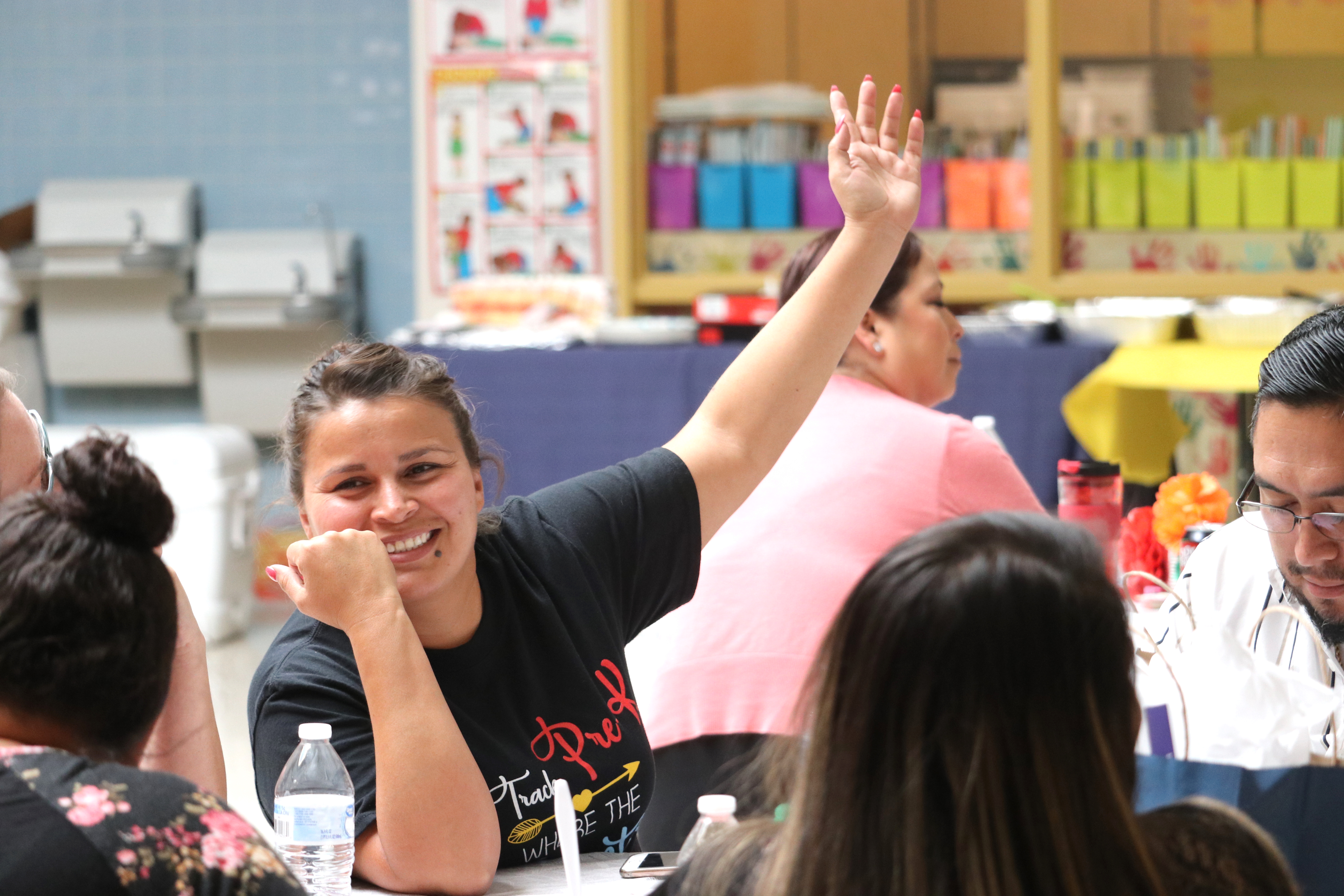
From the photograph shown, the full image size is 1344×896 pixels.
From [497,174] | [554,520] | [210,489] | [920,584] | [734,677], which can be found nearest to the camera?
[920,584]

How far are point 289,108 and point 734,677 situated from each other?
15.2ft

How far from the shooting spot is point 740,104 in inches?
220

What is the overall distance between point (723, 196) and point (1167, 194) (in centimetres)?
167

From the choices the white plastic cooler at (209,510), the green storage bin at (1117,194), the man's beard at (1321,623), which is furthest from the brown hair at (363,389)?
the green storage bin at (1117,194)

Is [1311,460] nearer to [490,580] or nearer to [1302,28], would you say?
[490,580]

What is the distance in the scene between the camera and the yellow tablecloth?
3.44 metres

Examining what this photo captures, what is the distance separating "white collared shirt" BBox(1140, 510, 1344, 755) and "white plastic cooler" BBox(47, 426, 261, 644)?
12.4 feet

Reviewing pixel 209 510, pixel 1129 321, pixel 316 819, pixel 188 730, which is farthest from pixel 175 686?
pixel 209 510

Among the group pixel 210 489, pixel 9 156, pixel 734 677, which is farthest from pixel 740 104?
pixel 734 677

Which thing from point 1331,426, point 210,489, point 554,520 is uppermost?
point 1331,426

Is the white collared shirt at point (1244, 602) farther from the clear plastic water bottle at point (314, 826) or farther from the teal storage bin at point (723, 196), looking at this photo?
the teal storage bin at point (723, 196)

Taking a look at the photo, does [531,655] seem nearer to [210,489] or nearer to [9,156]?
[210,489]

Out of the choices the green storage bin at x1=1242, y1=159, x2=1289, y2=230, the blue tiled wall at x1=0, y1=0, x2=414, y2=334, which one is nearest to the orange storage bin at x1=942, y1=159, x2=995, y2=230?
the green storage bin at x1=1242, y1=159, x2=1289, y2=230

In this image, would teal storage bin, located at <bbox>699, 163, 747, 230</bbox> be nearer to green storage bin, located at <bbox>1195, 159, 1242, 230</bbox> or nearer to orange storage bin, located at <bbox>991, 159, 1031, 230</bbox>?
orange storage bin, located at <bbox>991, 159, 1031, 230</bbox>
